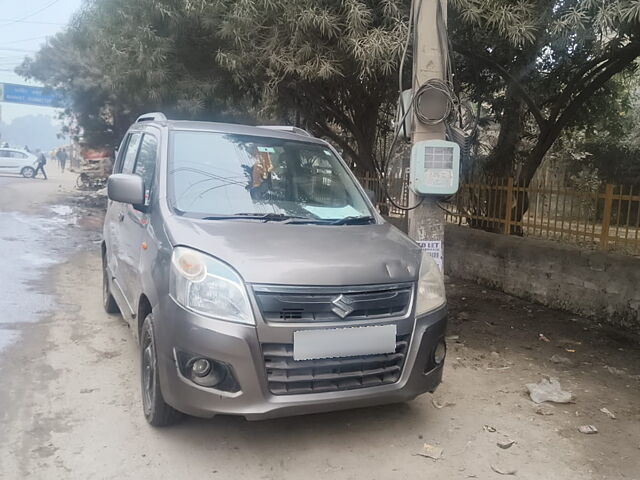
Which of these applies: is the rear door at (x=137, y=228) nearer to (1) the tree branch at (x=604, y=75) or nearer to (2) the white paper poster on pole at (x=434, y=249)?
(2) the white paper poster on pole at (x=434, y=249)

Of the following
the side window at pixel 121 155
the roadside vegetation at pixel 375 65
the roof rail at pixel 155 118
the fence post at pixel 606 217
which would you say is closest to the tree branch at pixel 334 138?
the roadside vegetation at pixel 375 65

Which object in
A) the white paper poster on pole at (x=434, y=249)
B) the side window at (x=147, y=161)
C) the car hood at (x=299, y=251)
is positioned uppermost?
the side window at (x=147, y=161)

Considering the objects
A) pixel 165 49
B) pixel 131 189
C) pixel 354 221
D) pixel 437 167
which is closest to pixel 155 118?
pixel 131 189

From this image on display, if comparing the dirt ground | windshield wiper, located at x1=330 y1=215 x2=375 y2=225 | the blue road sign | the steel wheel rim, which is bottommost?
the dirt ground

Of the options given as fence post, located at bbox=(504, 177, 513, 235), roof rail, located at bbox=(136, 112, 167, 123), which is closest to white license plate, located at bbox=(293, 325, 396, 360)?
roof rail, located at bbox=(136, 112, 167, 123)

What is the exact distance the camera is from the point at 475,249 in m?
7.80

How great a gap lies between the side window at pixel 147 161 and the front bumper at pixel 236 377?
1.18 m

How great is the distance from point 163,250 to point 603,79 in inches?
295

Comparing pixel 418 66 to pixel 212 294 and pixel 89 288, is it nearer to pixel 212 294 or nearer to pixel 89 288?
pixel 212 294

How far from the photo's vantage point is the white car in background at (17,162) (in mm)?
29984

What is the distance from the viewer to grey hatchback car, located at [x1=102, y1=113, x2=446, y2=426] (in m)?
2.80

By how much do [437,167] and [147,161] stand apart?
2.29 m

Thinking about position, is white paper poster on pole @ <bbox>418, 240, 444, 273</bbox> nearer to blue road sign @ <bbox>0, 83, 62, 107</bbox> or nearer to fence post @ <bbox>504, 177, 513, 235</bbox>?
fence post @ <bbox>504, 177, 513, 235</bbox>

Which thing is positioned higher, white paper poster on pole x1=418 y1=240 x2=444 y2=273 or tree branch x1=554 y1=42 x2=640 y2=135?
tree branch x1=554 y1=42 x2=640 y2=135
